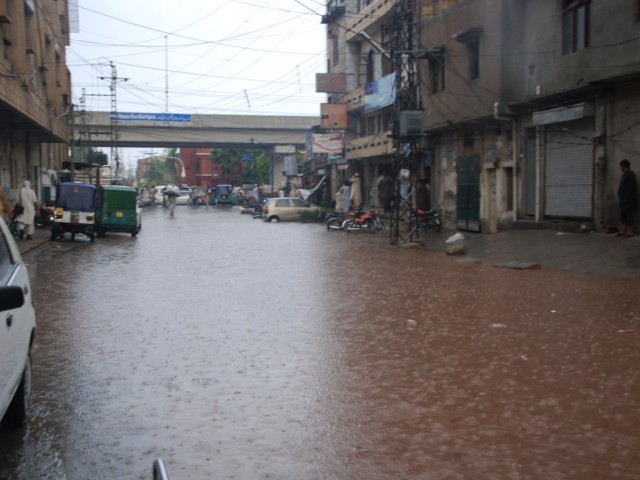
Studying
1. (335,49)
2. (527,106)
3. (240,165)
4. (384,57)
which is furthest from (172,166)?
(527,106)

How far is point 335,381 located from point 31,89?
2780 centimetres

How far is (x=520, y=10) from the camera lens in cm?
2272

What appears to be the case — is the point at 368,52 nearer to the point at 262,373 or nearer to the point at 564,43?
the point at 564,43

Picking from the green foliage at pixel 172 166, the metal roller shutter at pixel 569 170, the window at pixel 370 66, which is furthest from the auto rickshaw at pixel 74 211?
the green foliage at pixel 172 166

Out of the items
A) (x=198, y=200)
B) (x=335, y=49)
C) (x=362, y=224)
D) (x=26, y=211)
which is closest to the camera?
(x=26, y=211)

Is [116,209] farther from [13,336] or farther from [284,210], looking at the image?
[13,336]

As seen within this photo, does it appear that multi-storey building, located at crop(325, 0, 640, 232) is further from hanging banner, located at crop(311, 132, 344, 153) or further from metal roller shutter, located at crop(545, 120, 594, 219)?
hanging banner, located at crop(311, 132, 344, 153)

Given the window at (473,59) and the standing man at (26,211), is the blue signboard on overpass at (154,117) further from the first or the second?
the window at (473,59)

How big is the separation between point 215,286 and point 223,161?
91.5 metres

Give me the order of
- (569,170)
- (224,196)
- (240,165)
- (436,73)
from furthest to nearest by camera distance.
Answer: (240,165) → (224,196) → (436,73) → (569,170)

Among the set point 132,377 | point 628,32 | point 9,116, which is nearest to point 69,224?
point 9,116

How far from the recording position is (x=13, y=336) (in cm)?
473

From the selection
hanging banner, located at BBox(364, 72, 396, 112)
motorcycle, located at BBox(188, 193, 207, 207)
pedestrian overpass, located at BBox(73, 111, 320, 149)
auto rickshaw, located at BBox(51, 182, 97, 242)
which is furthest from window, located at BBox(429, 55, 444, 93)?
motorcycle, located at BBox(188, 193, 207, 207)

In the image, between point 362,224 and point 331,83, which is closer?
point 362,224
